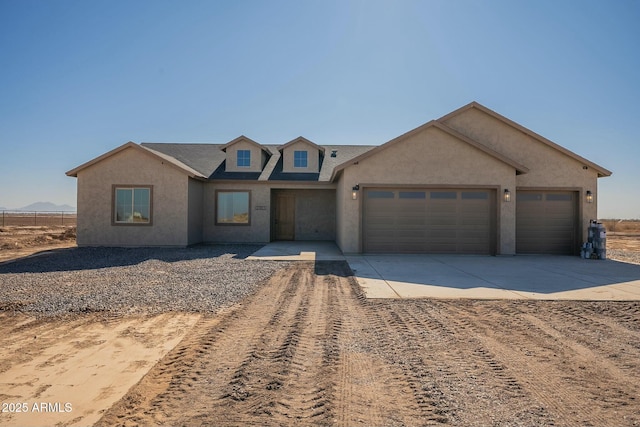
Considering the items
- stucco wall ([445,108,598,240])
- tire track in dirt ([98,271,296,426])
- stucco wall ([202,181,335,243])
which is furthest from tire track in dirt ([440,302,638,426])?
stucco wall ([202,181,335,243])

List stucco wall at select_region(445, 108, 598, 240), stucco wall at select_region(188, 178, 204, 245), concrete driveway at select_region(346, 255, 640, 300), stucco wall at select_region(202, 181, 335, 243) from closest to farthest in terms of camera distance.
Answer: concrete driveway at select_region(346, 255, 640, 300), stucco wall at select_region(445, 108, 598, 240), stucco wall at select_region(188, 178, 204, 245), stucco wall at select_region(202, 181, 335, 243)

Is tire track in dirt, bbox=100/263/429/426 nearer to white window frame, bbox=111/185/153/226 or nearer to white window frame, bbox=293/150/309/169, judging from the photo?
white window frame, bbox=111/185/153/226

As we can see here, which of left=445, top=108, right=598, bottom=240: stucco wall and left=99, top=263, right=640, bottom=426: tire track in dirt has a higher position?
left=445, top=108, right=598, bottom=240: stucco wall

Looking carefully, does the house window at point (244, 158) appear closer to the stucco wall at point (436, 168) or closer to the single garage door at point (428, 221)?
the stucco wall at point (436, 168)

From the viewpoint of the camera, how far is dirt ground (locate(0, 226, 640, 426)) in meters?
2.71

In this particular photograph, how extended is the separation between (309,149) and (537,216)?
10452 millimetres

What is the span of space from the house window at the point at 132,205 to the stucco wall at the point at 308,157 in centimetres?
646

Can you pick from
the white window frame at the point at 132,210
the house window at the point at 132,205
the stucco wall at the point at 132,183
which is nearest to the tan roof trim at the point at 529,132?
the stucco wall at the point at 132,183

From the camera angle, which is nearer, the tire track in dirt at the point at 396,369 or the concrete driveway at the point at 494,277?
the tire track in dirt at the point at 396,369

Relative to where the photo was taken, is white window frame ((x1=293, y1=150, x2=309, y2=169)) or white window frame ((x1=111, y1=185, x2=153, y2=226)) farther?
white window frame ((x1=293, y1=150, x2=309, y2=169))

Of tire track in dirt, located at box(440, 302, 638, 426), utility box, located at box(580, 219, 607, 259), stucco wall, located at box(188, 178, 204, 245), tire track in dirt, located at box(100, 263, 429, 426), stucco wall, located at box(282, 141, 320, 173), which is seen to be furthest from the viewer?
stucco wall, located at box(282, 141, 320, 173)

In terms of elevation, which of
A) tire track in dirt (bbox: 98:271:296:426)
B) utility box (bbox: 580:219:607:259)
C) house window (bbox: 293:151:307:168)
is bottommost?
tire track in dirt (bbox: 98:271:296:426)

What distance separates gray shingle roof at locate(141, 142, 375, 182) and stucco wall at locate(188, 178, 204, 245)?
98cm

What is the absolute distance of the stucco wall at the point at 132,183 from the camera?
14.3m
